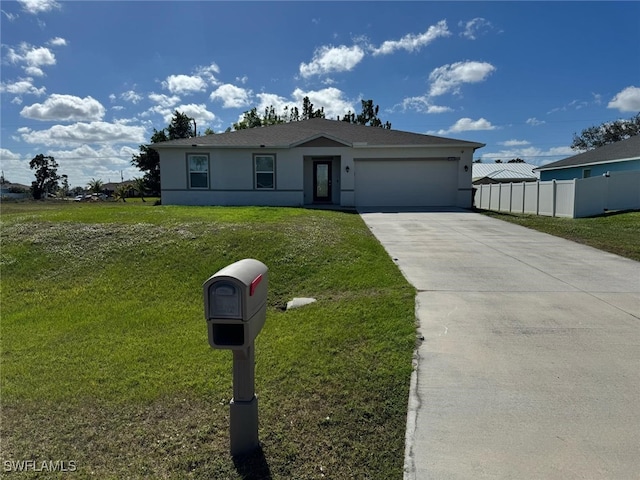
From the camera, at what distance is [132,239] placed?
28.9 ft

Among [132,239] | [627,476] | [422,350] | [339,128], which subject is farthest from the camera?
[339,128]

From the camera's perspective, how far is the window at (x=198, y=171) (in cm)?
1797

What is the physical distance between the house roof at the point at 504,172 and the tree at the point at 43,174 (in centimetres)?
6299

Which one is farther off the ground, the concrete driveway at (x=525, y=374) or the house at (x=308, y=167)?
the house at (x=308, y=167)

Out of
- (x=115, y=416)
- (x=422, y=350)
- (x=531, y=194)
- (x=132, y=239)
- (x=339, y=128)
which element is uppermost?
(x=339, y=128)

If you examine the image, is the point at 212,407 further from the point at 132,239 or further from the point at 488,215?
the point at 488,215

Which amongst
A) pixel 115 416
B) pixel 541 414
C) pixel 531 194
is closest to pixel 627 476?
pixel 541 414

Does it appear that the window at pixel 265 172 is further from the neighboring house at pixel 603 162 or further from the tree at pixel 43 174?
the tree at pixel 43 174

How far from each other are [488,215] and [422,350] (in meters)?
12.7

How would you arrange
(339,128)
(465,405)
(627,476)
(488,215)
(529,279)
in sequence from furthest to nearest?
(339,128), (488,215), (529,279), (465,405), (627,476)

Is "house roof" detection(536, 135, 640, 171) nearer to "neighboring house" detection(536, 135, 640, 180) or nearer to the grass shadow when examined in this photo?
"neighboring house" detection(536, 135, 640, 180)

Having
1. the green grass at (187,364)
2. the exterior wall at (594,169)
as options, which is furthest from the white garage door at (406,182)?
the green grass at (187,364)

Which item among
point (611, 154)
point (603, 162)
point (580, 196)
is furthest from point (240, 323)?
point (611, 154)

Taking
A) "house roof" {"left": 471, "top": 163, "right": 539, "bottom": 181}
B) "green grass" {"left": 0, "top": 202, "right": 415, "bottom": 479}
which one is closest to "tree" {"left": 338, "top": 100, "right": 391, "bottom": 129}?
"house roof" {"left": 471, "top": 163, "right": 539, "bottom": 181}
